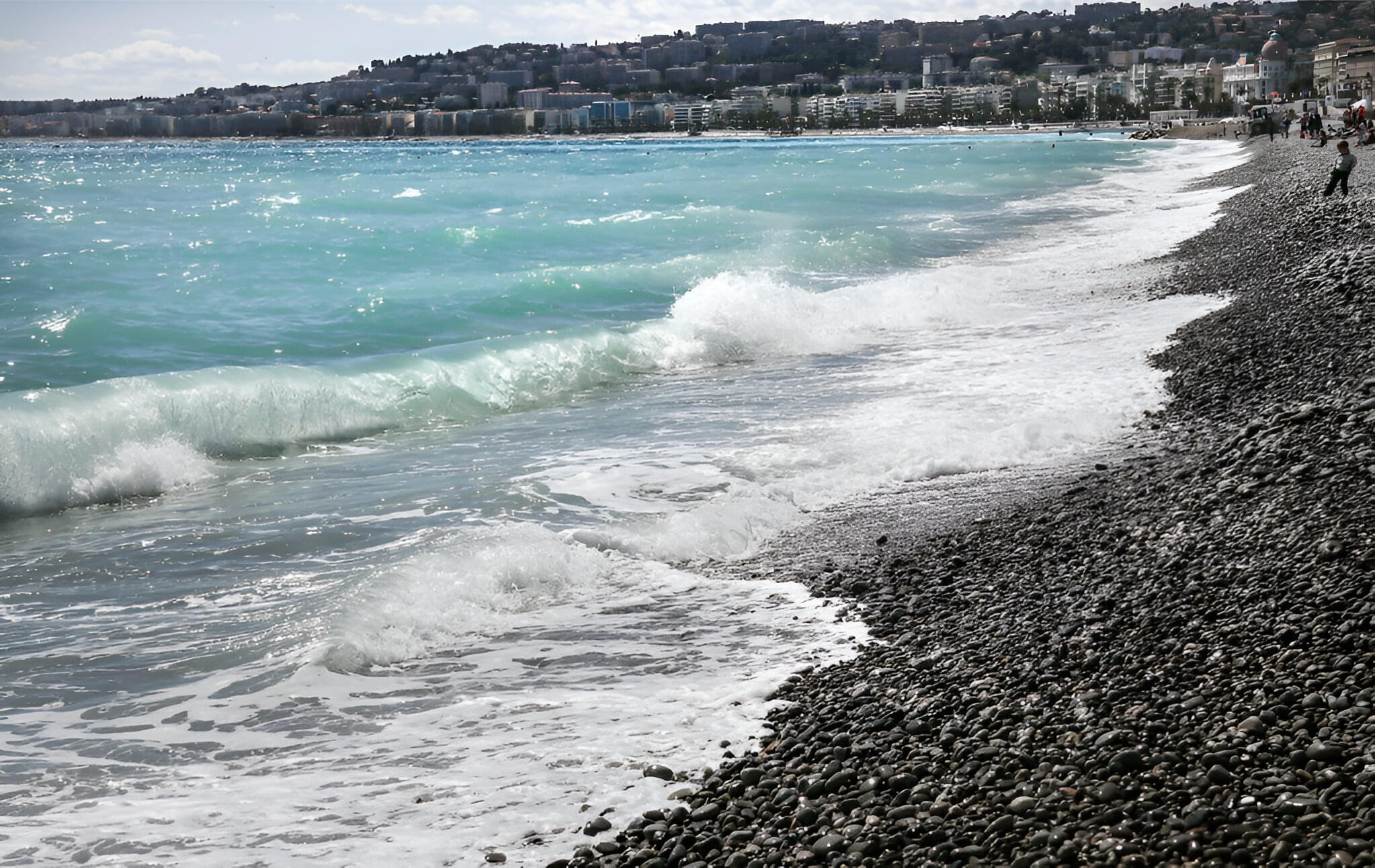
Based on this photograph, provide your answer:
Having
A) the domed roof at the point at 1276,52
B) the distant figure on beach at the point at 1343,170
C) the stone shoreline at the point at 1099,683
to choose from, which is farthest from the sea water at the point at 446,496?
the domed roof at the point at 1276,52

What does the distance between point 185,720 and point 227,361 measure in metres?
11.0

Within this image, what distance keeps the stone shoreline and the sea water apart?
42cm

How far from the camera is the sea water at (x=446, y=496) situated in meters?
4.84

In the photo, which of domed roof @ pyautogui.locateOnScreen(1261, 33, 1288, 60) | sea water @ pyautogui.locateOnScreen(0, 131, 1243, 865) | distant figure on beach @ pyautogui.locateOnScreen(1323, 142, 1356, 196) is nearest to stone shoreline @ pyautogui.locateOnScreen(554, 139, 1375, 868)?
sea water @ pyautogui.locateOnScreen(0, 131, 1243, 865)

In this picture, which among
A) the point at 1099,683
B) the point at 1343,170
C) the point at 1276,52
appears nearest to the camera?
the point at 1099,683

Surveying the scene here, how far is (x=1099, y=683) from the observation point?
4691 mm

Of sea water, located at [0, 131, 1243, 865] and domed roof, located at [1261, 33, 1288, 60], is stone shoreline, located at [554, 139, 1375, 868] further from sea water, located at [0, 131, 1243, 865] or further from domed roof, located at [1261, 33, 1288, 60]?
domed roof, located at [1261, 33, 1288, 60]

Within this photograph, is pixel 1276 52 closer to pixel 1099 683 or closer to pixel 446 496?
pixel 446 496

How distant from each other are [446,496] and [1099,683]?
5.58m

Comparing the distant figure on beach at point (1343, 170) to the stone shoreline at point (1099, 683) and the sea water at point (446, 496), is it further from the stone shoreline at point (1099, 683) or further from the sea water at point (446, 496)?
the stone shoreline at point (1099, 683)

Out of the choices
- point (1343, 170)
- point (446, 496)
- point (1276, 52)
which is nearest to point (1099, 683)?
point (446, 496)

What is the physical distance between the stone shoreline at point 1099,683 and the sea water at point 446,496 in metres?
0.42

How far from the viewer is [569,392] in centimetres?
1402

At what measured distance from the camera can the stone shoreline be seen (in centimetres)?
363
